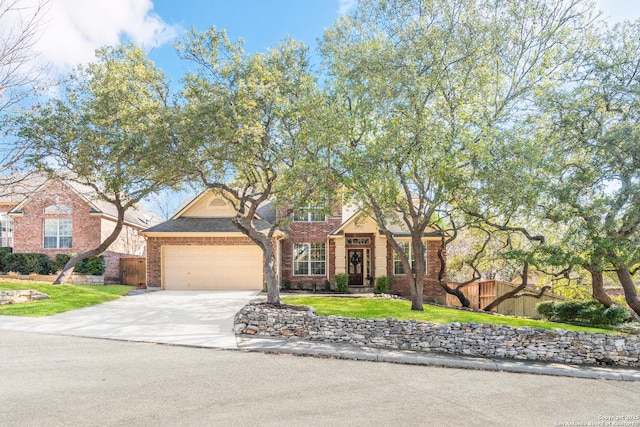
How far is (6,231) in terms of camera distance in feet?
82.7

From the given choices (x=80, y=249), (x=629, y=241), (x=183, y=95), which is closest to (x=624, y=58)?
(x=629, y=241)

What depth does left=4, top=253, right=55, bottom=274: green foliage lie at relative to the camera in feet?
76.0

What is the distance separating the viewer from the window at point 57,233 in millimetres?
24141

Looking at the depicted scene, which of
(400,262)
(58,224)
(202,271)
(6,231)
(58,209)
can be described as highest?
(58,209)

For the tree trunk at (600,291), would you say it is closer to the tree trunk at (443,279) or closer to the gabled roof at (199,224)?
the tree trunk at (443,279)

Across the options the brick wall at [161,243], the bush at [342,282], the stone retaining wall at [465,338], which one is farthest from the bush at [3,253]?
the stone retaining wall at [465,338]

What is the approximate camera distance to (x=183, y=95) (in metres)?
14.3

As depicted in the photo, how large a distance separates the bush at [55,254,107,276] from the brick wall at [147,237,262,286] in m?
3.80

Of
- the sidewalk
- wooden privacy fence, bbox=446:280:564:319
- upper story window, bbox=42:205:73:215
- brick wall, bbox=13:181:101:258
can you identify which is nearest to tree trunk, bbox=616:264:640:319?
the sidewalk

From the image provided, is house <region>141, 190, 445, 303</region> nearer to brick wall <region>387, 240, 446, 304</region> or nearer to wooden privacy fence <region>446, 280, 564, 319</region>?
brick wall <region>387, 240, 446, 304</region>

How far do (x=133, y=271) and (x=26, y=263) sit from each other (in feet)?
17.8

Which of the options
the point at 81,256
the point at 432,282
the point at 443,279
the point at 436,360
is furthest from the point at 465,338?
the point at 81,256

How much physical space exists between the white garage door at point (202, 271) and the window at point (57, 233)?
6905 mm

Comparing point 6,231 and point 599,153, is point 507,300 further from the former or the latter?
point 6,231
